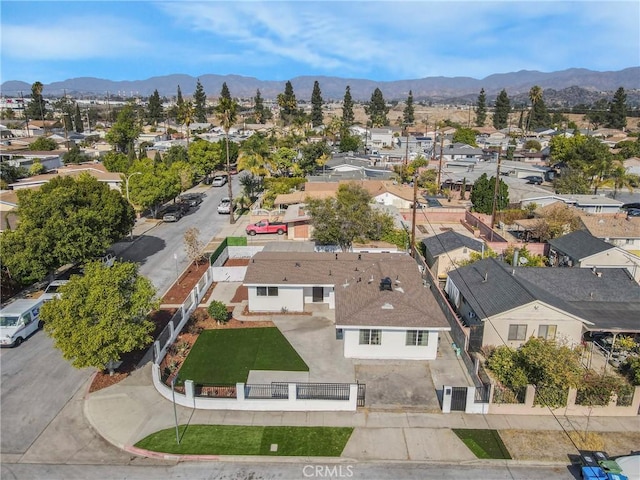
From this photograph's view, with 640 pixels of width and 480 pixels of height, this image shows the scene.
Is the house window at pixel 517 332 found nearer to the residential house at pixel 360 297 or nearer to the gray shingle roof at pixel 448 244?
the residential house at pixel 360 297

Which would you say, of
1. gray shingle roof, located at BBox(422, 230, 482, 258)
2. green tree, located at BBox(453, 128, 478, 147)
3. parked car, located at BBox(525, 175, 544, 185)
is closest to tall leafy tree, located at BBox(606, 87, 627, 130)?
green tree, located at BBox(453, 128, 478, 147)

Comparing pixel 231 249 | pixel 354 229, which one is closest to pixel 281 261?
pixel 354 229

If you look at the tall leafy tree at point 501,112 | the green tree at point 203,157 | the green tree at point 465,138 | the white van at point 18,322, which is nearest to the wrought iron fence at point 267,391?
the white van at point 18,322

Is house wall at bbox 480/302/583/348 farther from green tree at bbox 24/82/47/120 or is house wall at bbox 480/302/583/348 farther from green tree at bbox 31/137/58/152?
green tree at bbox 24/82/47/120

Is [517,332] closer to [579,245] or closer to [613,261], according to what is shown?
[613,261]

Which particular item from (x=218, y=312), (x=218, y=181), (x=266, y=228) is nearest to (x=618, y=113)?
(x=218, y=181)

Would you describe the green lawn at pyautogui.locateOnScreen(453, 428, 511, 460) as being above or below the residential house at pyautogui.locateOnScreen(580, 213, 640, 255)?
below

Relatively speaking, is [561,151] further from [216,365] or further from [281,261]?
[216,365]
